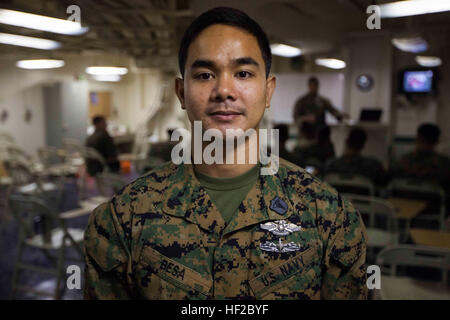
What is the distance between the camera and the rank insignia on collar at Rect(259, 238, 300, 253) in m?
0.96

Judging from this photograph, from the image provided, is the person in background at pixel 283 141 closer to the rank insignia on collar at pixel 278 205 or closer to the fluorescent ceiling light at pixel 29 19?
the fluorescent ceiling light at pixel 29 19

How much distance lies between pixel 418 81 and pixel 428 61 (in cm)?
38

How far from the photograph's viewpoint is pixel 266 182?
3.38 feet

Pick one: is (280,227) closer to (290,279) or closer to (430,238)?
(290,279)

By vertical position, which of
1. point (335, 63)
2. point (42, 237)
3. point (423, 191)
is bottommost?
point (42, 237)

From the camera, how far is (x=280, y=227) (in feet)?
3.20

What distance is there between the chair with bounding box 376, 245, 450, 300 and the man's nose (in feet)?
4.86

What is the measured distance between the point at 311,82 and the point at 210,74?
11.1 ft

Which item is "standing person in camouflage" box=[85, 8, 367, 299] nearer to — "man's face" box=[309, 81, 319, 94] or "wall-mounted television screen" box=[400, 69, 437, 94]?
"man's face" box=[309, 81, 319, 94]

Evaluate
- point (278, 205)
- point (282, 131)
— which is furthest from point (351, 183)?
point (278, 205)

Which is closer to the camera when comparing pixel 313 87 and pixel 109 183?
pixel 109 183

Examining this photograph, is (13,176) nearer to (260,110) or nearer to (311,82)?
(311,82)

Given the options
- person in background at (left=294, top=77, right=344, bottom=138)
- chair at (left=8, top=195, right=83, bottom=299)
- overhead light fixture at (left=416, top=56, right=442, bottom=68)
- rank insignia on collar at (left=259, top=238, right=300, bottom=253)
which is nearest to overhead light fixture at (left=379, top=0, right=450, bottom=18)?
rank insignia on collar at (left=259, top=238, right=300, bottom=253)
